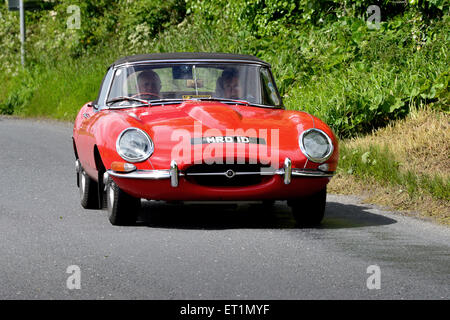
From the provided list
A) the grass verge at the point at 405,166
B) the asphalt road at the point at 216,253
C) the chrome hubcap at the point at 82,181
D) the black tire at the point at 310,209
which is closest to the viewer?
the asphalt road at the point at 216,253

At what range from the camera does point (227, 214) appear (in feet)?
28.8

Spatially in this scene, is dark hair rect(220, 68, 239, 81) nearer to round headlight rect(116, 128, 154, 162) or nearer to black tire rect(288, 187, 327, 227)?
black tire rect(288, 187, 327, 227)

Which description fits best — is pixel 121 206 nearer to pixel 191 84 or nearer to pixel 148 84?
pixel 148 84

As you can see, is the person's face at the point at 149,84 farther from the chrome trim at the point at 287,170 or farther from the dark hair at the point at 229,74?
the chrome trim at the point at 287,170

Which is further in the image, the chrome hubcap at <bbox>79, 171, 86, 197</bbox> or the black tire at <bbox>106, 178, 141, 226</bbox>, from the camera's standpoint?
the chrome hubcap at <bbox>79, 171, 86, 197</bbox>

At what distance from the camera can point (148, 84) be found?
870 centimetres

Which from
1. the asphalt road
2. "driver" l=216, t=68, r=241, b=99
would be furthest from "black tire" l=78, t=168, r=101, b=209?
"driver" l=216, t=68, r=241, b=99

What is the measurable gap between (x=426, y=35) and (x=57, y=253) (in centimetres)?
1081

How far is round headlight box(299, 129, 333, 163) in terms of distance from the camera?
7594mm

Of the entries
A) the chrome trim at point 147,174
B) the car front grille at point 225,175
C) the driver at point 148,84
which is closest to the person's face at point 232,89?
the driver at point 148,84

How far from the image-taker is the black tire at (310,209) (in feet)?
26.1

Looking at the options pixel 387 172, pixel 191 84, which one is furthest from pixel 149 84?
pixel 387 172

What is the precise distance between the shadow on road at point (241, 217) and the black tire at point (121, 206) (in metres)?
0.16

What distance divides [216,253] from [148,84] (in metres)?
2.49
